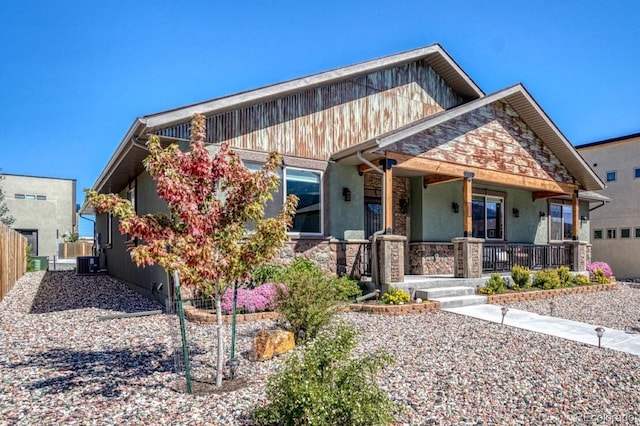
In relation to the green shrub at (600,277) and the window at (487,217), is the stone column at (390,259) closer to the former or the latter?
the window at (487,217)

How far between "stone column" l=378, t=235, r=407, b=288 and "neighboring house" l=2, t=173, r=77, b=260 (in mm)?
30009

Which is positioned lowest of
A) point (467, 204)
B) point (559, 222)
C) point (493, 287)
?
point (493, 287)

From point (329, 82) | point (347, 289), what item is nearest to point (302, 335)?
point (347, 289)

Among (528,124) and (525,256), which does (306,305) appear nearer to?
(525,256)

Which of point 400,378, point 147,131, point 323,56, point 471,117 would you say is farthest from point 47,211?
point 400,378

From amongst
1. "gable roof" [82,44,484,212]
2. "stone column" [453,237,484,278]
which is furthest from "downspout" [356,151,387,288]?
"stone column" [453,237,484,278]

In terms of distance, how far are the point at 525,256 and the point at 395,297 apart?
6790mm

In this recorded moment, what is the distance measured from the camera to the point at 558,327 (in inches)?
295

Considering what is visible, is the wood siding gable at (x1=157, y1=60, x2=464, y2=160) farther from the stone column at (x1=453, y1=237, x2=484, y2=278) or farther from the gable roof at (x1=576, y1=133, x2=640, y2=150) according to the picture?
the gable roof at (x1=576, y1=133, x2=640, y2=150)

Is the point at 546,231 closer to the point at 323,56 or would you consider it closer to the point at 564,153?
the point at 564,153

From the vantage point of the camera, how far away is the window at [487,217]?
13.6 m

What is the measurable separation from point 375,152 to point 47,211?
3180 cm

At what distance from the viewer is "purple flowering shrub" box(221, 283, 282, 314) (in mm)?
7469

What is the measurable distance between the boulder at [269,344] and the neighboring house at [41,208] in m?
31.7
